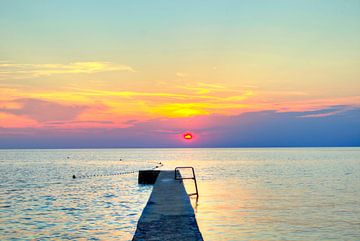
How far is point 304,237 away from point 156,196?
8.44 m

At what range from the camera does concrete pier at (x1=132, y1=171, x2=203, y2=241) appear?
1341 cm

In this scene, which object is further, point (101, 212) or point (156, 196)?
point (101, 212)

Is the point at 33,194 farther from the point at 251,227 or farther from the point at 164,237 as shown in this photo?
the point at 164,237

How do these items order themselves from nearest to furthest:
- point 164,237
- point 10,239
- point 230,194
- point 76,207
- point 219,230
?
1. point 164,237
2. point 10,239
3. point 219,230
4. point 76,207
5. point 230,194

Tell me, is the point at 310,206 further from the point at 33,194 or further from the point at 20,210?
the point at 33,194

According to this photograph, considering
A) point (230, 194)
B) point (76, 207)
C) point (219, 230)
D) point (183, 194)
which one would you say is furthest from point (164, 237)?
point (230, 194)

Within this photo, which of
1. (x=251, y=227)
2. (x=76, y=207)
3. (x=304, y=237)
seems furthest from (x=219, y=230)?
(x=76, y=207)

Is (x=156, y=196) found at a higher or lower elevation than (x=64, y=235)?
higher

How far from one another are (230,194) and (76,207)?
13922 millimetres

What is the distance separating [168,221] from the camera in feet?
52.3

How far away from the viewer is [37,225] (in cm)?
2192

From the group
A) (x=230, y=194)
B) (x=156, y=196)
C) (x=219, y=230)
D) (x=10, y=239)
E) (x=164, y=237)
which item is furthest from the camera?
(x=230, y=194)

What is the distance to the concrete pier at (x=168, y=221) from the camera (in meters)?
13.4

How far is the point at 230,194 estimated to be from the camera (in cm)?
3653
